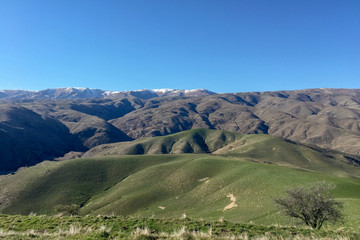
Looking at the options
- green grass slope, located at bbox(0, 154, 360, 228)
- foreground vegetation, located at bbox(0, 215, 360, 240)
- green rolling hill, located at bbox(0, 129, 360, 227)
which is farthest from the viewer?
green grass slope, located at bbox(0, 154, 360, 228)

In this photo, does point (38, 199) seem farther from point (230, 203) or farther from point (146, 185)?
point (230, 203)

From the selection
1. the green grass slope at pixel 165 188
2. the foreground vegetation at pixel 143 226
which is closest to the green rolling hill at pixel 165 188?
the green grass slope at pixel 165 188

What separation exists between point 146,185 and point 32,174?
6435 cm

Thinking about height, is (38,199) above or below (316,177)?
below

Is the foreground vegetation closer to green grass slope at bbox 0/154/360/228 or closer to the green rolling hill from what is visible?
the green rolling hill

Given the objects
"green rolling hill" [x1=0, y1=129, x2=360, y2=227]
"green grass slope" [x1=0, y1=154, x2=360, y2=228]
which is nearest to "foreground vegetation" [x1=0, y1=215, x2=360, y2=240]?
"green rolling hill" [x1=0, y1=129, x2=360, y2=227]

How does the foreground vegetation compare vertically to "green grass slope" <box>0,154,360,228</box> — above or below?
above

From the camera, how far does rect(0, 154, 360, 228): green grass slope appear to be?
60250mm

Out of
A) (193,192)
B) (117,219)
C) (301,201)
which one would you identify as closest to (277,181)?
(193,192)

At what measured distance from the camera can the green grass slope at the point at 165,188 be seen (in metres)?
60.2

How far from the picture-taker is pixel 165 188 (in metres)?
95.3

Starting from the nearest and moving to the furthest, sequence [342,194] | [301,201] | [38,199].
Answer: [301,201] < [342,194] < [38,199]

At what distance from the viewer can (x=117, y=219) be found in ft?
76.1

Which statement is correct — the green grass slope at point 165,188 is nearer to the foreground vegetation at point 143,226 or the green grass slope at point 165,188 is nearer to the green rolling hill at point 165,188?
the green rolling hill at point 165,188
